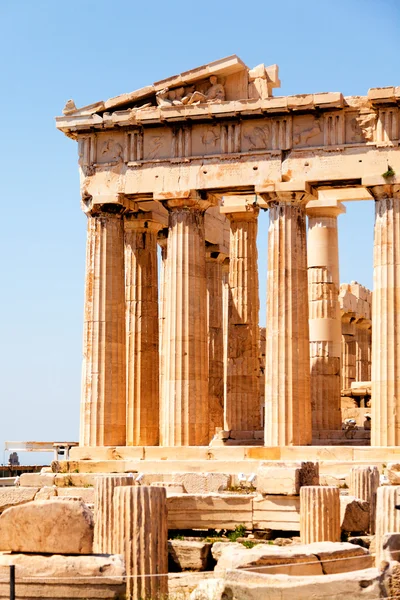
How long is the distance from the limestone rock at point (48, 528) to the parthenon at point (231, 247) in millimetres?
19704

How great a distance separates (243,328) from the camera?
148 feet

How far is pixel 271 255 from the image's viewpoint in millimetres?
40281

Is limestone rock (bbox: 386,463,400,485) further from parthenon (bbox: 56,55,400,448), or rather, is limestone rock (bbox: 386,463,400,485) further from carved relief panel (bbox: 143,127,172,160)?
carved relief panel (bbox: 143,127,172,160)

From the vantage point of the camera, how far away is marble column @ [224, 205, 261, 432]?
147 ft

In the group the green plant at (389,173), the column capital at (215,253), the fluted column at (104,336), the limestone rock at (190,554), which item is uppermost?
the green plant at (389,173)

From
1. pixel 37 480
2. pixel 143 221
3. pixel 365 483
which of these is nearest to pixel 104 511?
pixel 365 483

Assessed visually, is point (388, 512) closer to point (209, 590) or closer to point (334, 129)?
point (209, 590)

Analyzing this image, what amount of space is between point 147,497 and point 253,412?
23.2 m

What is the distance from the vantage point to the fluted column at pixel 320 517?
2567 cm

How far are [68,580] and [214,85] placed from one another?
81.9 ft

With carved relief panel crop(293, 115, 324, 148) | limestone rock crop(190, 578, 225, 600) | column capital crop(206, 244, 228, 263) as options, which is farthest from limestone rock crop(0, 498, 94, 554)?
column capital crop(206, 244, 228, 263)

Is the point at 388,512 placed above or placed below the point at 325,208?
below

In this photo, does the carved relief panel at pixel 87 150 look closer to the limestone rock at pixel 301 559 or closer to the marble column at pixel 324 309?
the marble column at pixel 324 309

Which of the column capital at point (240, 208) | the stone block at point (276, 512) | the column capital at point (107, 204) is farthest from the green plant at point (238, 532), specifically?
the column capital at point (240, 208)
